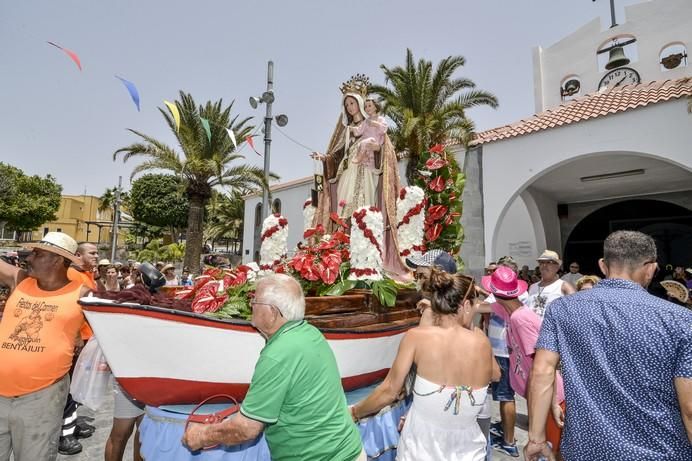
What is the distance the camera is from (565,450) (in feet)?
5.53

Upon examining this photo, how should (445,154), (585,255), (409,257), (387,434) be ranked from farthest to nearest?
(585,255) → (445,154) → (409,257) → (387,434)

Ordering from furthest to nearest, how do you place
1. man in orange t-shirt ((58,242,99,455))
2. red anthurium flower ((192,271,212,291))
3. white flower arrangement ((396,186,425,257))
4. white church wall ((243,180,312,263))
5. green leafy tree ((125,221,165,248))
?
green leafy tree ((125,221,165,248))
white church wall ((243,180,312,263))
white flower arrangement ((396,186,425,257))
red anthurium flower ((192,271,212,291))
man in orange t-shirt ((58,242,99,455))

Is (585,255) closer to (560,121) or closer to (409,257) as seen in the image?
(560,121)

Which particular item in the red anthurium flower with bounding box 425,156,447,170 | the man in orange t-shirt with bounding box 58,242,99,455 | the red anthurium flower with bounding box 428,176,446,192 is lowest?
the man in orange t-shirt with bounding box 58,242,99,455

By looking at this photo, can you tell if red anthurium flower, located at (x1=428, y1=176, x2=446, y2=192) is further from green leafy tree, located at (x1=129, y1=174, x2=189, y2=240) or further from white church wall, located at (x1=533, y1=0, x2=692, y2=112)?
green leafy tree, located at (x1=129, y1=174, x2=189, y2=240)

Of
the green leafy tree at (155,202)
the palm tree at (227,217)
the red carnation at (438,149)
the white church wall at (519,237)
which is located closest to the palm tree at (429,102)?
the white church wall at (519,237)

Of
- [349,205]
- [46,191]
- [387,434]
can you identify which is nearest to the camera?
[387,434]

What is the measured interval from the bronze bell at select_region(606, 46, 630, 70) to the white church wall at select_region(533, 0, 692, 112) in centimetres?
36

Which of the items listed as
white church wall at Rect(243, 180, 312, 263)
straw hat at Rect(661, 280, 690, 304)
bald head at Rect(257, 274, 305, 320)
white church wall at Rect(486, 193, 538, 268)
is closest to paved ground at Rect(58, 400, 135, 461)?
bald head at Rect(257, 274, 305, 320)

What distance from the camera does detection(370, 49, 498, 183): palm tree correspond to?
11.2m

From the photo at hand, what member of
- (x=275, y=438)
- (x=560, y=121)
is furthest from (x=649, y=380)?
(x=560, y=121)

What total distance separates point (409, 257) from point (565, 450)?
257 centimetres

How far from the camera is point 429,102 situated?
1145 cm

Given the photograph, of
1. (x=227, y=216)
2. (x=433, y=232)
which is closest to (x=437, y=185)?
(x=433, y=232)
